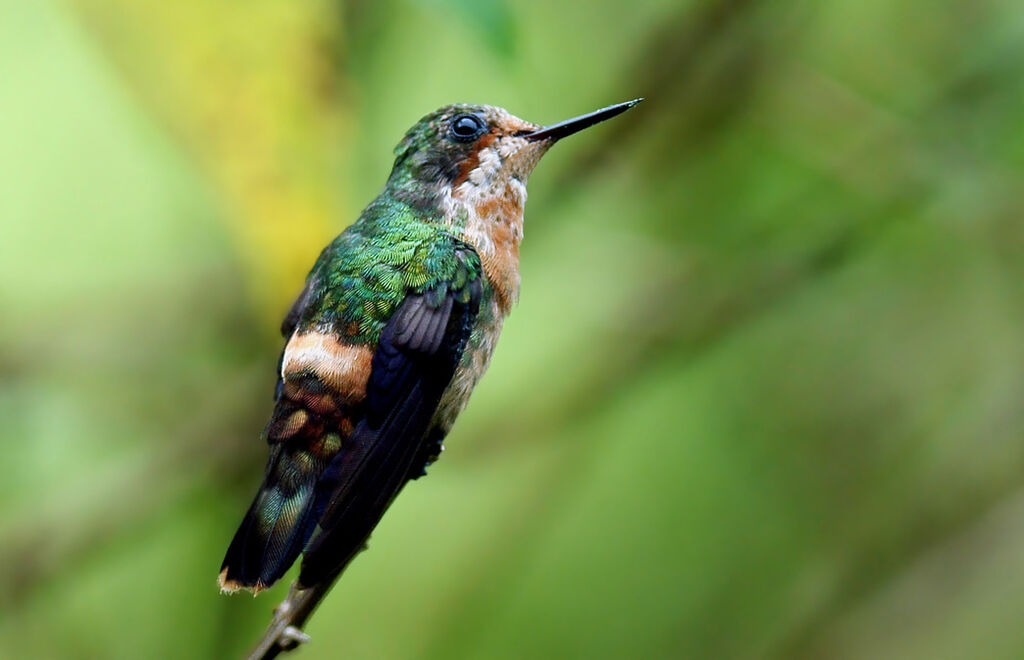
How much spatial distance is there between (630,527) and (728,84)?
1975mm

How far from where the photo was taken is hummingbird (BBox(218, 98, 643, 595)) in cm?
191

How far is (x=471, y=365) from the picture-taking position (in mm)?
2314

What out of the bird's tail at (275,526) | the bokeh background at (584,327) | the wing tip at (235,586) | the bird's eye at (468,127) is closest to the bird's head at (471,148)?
Answer: the bird's eye at (468,127)

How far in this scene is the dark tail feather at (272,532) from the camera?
1865 millimetres

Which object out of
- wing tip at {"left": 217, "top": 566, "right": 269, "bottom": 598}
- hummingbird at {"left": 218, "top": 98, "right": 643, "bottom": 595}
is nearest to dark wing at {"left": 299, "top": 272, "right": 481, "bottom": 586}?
hummingbird at {"left": 218, "top": 98, "right": 643, "bottom": 595}

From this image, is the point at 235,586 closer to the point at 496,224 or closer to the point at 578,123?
the point at 496,224

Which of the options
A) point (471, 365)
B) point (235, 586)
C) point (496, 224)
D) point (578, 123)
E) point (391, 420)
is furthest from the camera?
point (496, 224)

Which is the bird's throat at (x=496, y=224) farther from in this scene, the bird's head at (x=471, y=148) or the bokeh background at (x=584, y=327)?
the bokeh background at (x=584, y=327)

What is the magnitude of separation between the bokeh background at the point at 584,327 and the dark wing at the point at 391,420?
29.5 inches

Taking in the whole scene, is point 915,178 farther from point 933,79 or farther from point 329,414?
point 329,414

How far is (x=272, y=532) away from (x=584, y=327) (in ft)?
7.66

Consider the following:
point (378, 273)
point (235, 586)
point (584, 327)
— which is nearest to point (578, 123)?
point (378, 273)

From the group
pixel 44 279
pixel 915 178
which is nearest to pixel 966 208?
pixel 915 178

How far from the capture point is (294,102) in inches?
123
